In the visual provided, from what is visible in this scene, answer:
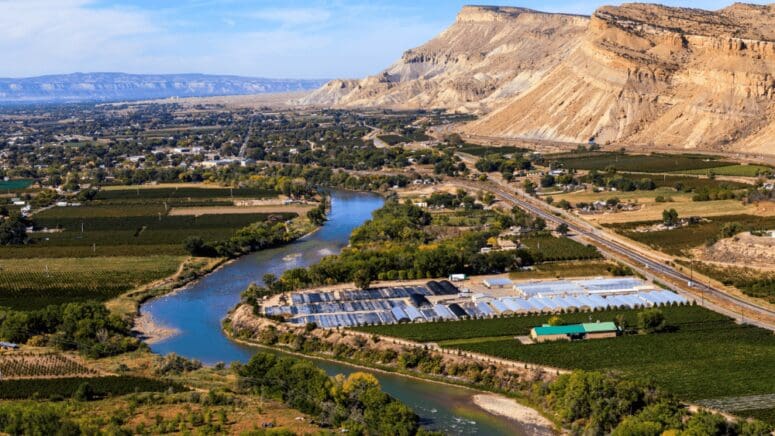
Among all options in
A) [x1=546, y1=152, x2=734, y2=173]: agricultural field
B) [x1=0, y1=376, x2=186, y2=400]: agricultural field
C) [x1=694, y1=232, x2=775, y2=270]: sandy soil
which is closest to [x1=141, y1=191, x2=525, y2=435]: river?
[x1=0, y1=376, x2=186, y2=400]: agricultural field

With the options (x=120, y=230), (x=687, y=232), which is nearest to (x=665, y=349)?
(x=687, y=232)

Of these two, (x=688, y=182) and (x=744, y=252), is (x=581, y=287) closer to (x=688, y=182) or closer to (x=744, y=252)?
(x=744, y=252)

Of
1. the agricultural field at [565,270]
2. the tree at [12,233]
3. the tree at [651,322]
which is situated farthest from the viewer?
the tree at [12,233]

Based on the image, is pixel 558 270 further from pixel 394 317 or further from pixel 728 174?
pixel 728 174

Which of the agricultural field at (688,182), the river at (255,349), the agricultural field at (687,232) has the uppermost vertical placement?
the agricultural field at (688,182)

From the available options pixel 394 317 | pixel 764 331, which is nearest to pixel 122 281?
pixel 394 317

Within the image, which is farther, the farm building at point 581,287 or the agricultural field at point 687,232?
the agricultural field at point 687,232

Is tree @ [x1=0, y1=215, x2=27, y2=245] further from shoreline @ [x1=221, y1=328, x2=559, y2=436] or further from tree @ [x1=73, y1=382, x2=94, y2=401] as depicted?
shoreline @ [x1=221, y1=328, x2=559, y2=436]

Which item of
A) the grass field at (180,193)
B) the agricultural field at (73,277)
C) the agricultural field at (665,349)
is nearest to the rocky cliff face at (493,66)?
the grass field at (180,193)

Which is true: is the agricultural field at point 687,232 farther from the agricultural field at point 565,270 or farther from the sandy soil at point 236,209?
the sandy soil at point 236,209
